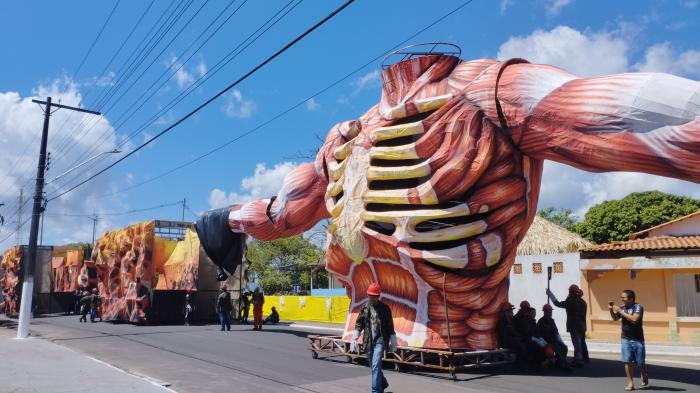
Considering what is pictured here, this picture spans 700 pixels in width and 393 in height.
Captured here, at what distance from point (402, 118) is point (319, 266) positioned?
93.7 ft

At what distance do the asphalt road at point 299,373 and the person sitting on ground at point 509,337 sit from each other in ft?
1.00

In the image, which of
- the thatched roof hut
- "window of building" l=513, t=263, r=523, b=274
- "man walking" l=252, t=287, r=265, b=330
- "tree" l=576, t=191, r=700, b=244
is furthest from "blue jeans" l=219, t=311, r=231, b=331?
"tree" l=576, t=191, r=700, b=244

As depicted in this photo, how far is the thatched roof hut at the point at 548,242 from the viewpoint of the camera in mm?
21703

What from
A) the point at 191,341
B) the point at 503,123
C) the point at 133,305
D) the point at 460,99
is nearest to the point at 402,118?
the point at 460,99

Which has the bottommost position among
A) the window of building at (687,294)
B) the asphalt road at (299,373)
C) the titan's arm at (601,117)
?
the asphalt road at (299,373)

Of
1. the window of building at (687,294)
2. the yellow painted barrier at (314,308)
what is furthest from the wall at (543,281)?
the yellow painted barrier at (314,308)

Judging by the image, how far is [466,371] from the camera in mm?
9930

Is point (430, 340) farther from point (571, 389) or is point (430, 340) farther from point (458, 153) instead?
point (458, 153)

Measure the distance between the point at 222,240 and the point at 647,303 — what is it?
514 inches

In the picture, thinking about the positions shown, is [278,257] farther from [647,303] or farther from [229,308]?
[647,303]

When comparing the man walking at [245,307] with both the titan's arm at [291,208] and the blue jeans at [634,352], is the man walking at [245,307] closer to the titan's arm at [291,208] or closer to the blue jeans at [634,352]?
the titan's arm at [291,208]

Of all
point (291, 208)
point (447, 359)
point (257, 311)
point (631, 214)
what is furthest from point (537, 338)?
point (631, 214)

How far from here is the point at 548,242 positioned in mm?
22203

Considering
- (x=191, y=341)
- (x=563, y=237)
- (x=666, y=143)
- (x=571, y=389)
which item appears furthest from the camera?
(x=563, y=237)
